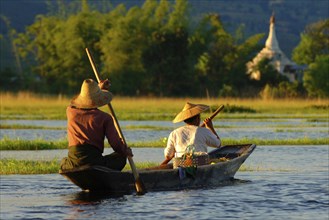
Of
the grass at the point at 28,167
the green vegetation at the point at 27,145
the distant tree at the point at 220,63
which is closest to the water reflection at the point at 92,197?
the grass at the point at 28,167

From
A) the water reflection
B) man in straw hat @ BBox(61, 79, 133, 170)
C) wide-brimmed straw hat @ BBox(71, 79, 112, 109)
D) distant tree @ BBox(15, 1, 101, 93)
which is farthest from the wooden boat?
distant tree @ BBox(15, 1, 101, 93)

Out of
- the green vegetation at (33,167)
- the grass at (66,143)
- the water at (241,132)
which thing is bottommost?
the water at (241,132)

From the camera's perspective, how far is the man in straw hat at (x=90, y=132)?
15.5m

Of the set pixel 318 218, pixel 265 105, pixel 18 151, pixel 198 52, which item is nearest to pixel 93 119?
pixel 318 218

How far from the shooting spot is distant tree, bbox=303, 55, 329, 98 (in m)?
79.8

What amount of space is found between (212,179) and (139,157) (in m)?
6.55

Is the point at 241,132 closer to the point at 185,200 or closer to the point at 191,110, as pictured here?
the point at 191,110

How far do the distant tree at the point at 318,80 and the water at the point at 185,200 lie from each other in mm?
60341

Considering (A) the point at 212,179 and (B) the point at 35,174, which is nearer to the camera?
(A) the point at 212,179

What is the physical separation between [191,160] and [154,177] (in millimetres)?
943

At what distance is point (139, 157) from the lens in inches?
938

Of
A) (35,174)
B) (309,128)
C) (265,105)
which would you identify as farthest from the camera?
(265,105)

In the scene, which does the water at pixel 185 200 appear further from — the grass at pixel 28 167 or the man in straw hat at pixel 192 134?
the man in straw hat at pixel 192 134

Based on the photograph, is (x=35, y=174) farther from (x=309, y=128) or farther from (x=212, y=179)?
(x=309, y=128)
